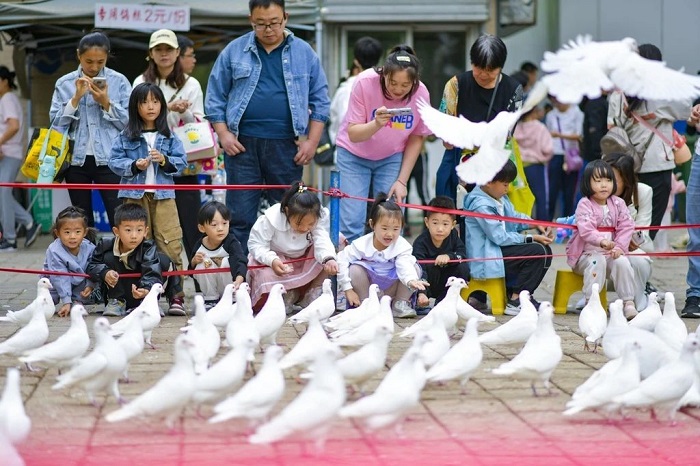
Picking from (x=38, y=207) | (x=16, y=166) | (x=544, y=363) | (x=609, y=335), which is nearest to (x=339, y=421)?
(x=544, y=363)

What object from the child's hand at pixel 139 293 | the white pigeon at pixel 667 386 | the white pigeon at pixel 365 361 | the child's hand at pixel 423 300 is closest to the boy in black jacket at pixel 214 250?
the child's hand at pixel 139 293

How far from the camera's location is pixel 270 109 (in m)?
7.54

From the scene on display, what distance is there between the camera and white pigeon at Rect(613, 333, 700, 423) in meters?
4.38

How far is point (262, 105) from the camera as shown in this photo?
753 cm

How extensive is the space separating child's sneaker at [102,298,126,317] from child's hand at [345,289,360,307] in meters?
1.47

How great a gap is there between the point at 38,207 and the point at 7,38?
1888mm

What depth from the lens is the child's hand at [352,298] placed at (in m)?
7.09

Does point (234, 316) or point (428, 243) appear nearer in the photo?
point (234, 316)

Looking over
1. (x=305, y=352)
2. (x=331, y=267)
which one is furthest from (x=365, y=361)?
(x=331, y=267)

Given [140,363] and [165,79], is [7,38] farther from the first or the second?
[140,363]

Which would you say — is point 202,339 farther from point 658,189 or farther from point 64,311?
point 658,189

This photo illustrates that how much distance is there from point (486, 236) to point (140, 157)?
2371mm

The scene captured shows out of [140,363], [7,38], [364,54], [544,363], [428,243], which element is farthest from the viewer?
[7,38]

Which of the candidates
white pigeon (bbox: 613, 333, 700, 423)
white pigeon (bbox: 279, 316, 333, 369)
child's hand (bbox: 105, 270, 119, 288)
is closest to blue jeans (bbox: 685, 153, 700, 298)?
white pigeon (bbox: 613, 333, 700, 423)
